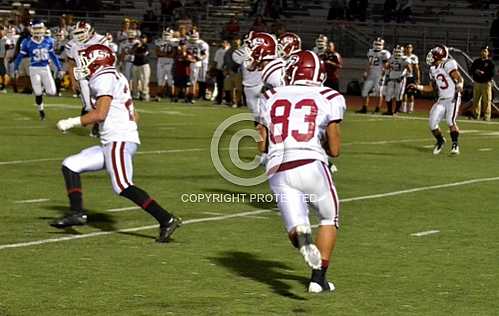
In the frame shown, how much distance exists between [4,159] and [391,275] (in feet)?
25.8

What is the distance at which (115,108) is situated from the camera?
9.27 metres

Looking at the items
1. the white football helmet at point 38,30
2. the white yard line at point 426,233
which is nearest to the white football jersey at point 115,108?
the white yard line at point 426,233

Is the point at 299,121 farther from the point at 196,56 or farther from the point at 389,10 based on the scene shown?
the point at 389,10

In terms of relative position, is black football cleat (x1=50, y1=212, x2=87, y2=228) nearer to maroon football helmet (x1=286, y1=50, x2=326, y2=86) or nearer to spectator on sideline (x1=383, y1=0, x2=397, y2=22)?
maroon football helmet (x1=286, y1=50, x2=326, y2=86)

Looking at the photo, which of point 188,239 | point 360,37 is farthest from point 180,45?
point 188,239

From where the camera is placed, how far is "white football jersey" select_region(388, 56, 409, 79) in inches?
1093

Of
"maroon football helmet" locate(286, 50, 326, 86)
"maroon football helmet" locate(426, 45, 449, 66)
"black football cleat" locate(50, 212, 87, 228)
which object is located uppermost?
"maroon football helmet" locate(286, 50, 326, 86)

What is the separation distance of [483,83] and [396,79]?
2018mm

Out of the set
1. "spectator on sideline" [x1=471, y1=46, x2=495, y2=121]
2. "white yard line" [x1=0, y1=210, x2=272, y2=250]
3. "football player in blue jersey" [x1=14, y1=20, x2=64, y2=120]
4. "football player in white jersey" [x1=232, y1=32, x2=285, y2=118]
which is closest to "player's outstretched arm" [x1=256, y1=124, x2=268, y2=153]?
"white yard line" [x1=0, y1=210, x2=272, y2=250]

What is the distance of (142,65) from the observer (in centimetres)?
2934

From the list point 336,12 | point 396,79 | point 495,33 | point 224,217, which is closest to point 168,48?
point 396,79

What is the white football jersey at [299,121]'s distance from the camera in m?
7.31

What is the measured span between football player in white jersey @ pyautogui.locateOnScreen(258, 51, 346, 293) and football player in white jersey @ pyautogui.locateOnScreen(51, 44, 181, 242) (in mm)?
1966

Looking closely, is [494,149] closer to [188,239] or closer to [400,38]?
[188,239]
